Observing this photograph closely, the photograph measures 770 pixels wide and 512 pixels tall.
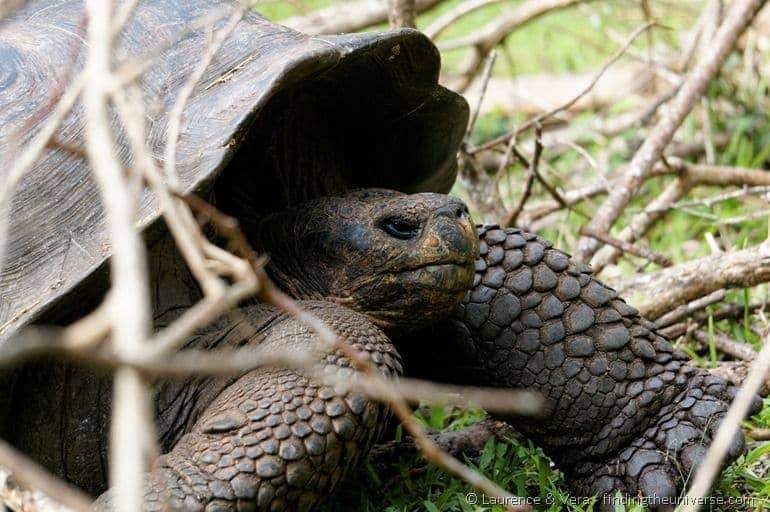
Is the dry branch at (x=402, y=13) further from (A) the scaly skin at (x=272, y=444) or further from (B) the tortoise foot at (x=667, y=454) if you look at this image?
(A) the scaly skin at (x=272, y=444)

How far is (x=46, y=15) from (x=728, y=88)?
3664mm

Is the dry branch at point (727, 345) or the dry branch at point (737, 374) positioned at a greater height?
the dry branch at point (737, 374)

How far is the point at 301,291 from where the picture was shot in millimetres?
2643

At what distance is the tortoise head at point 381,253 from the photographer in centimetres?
242

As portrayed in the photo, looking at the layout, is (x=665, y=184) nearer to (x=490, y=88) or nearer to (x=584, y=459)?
(x=490, y=88)

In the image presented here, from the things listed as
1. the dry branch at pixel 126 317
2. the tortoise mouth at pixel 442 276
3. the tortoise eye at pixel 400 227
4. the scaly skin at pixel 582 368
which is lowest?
the scaly skin at pixel 582 368

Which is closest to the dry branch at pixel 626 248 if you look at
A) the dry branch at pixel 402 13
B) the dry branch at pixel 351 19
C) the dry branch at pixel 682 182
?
the dry branch at pixel 682 182

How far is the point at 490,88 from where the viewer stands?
23.2ft

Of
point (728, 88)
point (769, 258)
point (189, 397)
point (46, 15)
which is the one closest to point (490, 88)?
point (728, 88)

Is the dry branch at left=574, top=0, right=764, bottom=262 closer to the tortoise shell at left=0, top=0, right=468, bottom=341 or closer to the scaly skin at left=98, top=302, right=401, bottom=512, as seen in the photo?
the tortoise shell at left=0, top=0, right=468, bottom=341

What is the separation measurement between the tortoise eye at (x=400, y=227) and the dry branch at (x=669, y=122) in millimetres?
1423

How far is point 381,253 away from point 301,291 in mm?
276

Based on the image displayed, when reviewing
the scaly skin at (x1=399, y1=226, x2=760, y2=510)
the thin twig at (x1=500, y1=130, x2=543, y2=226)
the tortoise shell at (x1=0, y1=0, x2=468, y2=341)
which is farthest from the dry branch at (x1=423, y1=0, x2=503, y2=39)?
the scaly skin at (x1=399, y1=226, x2=760, y2=510)

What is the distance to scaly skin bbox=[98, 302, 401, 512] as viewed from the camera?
2053 millimetres
